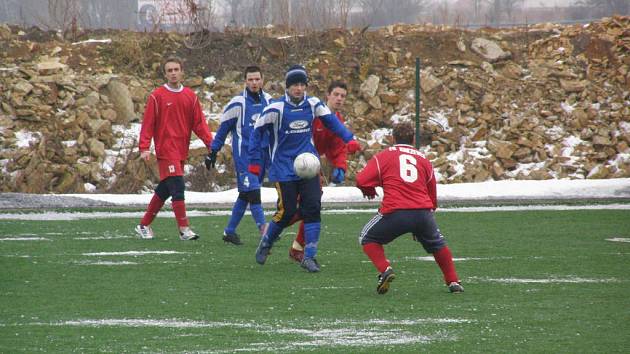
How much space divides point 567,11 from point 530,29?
2307cm

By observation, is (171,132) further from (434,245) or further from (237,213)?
(434,245)

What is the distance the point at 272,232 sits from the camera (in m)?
11.4

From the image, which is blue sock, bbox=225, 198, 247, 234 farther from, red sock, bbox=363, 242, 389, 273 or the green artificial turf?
red sock, bbox=363, 242, 389, 273

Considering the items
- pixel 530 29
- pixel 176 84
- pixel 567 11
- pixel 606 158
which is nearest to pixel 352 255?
pixel 176 84

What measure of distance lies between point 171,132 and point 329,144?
238 cm

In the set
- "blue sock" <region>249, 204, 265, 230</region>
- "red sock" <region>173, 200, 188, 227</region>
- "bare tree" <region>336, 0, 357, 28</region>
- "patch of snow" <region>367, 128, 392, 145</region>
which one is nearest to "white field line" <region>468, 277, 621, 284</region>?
"blue sock" <region>249, 204, 265, 230</region>

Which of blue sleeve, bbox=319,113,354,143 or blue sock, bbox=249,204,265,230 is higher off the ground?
blue sleeve, bbox=319,113,354,143

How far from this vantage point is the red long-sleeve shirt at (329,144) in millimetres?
11875

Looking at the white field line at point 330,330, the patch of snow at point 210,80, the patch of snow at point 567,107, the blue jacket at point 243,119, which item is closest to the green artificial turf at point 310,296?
the white field line at point 330,330

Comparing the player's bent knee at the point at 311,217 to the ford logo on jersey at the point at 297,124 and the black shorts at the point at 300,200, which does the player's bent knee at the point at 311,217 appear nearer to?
the black shorts at the point at 300,200

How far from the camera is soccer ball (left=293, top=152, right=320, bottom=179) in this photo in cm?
1097

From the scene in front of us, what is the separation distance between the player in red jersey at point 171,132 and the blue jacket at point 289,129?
245cm

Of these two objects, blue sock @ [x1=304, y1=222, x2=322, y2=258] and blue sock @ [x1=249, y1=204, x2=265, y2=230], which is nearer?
blue sock @ [x1=304, y1=222, x2=322, y2=258]

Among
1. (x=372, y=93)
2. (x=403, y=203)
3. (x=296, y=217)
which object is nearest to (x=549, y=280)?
(x=403, y=203)
